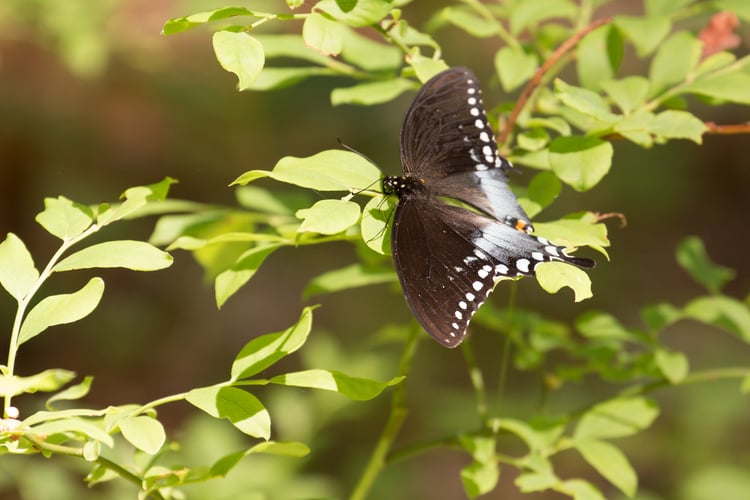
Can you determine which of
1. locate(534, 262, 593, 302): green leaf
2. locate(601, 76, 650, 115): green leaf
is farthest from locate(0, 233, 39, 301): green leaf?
locate(601, 76, 650, 115): green leaf

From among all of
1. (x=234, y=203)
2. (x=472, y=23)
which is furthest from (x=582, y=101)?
(x=234, y=203)

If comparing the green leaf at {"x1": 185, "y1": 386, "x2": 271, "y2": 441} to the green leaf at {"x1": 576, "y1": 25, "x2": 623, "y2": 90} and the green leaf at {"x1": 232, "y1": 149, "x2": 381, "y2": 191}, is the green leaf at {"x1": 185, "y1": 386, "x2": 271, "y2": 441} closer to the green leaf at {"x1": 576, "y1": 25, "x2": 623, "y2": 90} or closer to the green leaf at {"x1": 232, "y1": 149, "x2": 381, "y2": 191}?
the green leaf at {"x1": 232, "y1": 149, "x2": 381, "y2": 191}

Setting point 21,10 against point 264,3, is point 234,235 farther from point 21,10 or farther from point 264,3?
point 264,3

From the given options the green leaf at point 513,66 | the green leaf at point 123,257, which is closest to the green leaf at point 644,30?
the green leaf at point 513,66

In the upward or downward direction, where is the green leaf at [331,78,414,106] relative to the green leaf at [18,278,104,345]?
upward

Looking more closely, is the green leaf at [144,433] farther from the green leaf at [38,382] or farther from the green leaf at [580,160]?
the green leaf at [580,160]
